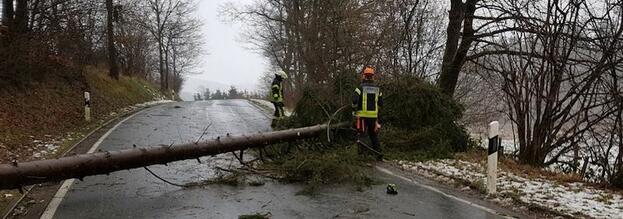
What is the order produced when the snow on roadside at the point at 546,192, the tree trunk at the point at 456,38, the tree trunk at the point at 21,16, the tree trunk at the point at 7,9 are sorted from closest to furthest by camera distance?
the snow on roadside at the point at 546,192
the tree trunk at the point at 456,38
the tree trunk at the point at 21,16
the tree trunk at the point at 7,9

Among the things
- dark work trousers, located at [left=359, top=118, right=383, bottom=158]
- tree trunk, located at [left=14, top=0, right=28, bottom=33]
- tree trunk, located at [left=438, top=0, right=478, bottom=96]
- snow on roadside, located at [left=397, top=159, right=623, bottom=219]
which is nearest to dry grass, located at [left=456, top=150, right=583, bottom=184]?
snow on roadside, located at [left=397, top=159, right=623, bottom=219]

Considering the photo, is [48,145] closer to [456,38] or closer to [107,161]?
[107,161]

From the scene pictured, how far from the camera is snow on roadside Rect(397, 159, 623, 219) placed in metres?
7.14

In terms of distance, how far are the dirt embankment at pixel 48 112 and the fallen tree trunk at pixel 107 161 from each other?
4.34m

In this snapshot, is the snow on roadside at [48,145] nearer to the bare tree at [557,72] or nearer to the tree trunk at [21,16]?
the tree trunk at [21,16]

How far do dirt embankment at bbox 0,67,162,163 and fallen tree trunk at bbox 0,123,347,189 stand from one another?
14.2ft

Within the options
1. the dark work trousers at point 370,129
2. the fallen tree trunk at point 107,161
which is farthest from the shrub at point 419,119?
the fallen tree trunk at point 107,161

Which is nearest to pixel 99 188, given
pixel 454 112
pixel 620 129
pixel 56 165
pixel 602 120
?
pixel 56 165

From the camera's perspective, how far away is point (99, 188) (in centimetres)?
775

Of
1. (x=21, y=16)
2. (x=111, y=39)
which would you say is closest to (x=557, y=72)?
Result: (x=21, y=16)

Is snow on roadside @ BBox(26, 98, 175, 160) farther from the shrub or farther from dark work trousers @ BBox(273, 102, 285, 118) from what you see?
the shrub

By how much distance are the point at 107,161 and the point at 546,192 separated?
615cm

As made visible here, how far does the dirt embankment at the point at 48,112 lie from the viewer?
1205 cm

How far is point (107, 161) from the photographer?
23.0 ft
